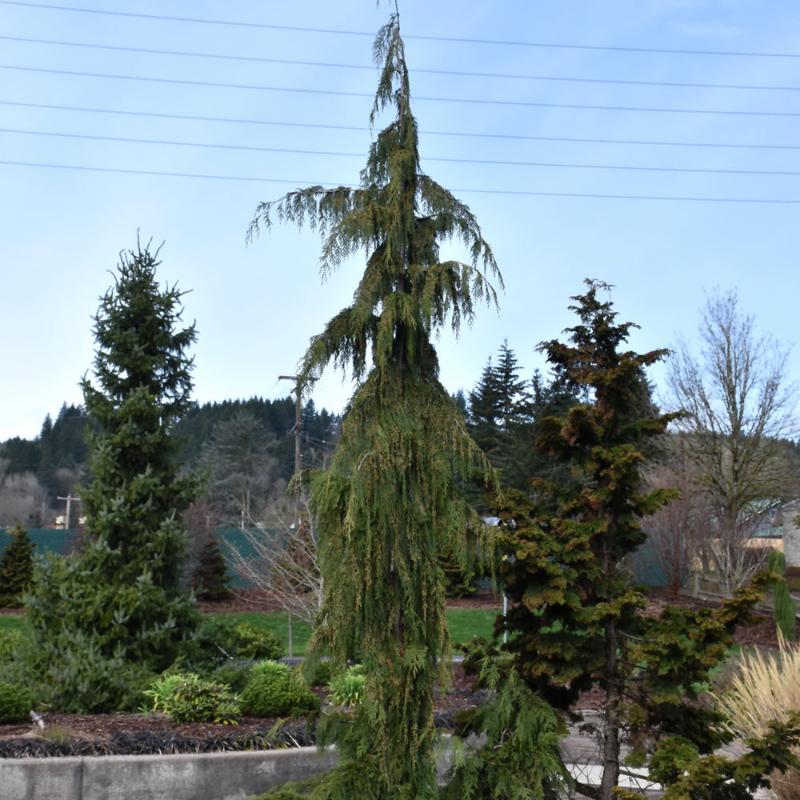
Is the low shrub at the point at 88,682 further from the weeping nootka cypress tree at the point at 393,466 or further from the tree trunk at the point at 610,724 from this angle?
the tree trunk at the point at 610,724

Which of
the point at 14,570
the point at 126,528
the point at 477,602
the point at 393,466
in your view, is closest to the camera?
the point at 393,466

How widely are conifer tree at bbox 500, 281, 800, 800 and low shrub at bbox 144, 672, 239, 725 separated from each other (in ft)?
12.1

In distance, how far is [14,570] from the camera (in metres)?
22.6

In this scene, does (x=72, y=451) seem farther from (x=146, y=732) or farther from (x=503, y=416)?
(x=146, y=732)

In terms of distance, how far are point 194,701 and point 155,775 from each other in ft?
4.18

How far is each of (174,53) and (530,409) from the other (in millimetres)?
19637

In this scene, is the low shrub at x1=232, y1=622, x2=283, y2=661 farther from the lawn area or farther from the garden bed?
the lawn area

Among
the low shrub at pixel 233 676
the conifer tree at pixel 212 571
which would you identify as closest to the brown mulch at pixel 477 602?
the conifer tree at pixel 212 571

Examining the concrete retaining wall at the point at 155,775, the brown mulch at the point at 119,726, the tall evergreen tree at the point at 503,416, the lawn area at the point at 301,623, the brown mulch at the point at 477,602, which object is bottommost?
the lawn area at the point at 301,623

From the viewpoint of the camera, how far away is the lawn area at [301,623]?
1811 centimetres

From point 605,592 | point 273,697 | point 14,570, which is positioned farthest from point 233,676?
point 14,570

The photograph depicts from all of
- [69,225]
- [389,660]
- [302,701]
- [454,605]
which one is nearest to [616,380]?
[389,660]

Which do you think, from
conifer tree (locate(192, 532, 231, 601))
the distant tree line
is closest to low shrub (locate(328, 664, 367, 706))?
conifer tree (locate(192, 532, 231, 601))

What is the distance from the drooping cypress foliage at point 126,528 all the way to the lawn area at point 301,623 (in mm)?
8432
